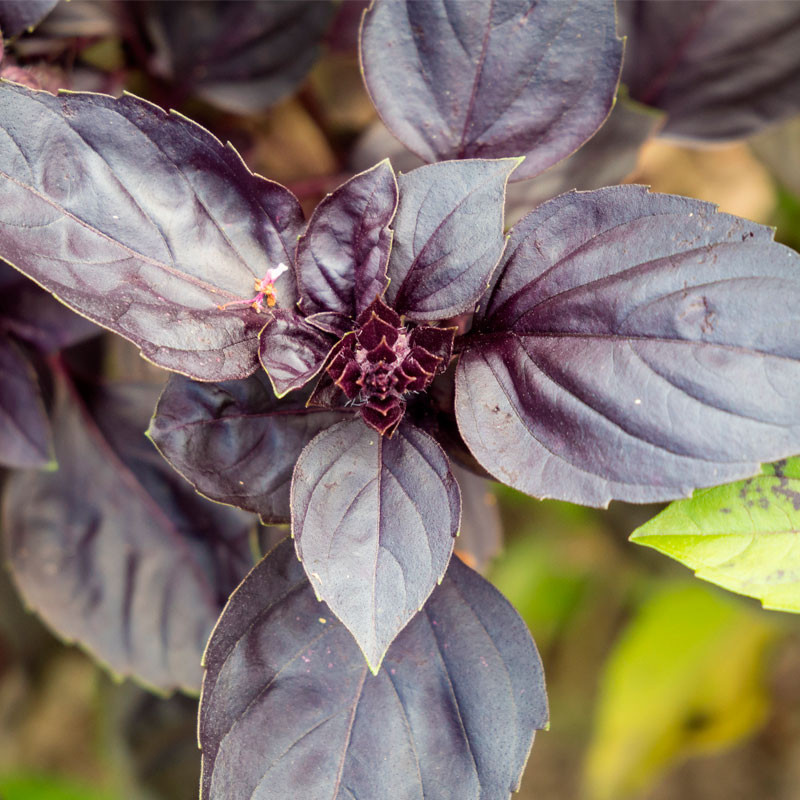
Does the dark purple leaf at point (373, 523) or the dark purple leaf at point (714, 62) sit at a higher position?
the dark purple leaf at point (714, 62)

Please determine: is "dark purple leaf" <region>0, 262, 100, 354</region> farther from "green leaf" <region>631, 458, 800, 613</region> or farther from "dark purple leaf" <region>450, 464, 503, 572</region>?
"green leaf" <region>631, 458, 800, 613</region>

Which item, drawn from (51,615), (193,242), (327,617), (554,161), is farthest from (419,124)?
(51,615)

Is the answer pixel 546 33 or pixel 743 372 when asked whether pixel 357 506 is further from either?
pixel 546 33

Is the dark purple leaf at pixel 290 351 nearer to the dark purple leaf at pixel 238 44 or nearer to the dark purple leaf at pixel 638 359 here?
the dark purple leaf at pixel 638 359

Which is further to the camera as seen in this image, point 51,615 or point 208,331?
point 51,615

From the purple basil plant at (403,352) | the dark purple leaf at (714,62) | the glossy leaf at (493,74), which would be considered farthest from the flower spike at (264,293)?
the dark purple leaf at (714,62)

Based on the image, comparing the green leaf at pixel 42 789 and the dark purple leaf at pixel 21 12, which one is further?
the green leaf at pixel 42 789

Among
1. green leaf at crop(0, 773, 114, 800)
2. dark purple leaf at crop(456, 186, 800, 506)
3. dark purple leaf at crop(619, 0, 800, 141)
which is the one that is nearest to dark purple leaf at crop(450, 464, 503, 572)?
dark purple leaf at crop(456, 186, 800, 506)
